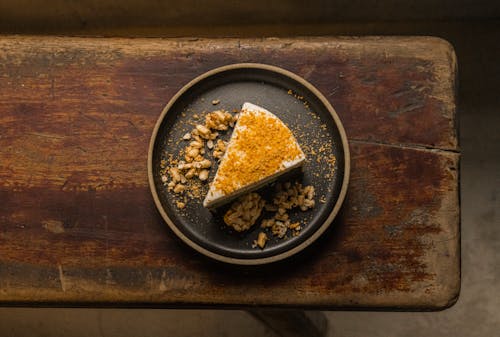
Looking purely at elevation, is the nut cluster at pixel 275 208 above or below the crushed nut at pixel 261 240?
above

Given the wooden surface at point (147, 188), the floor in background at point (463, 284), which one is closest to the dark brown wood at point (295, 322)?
the floor in background at point (463, 284)

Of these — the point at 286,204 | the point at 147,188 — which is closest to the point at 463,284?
the point at 286,204

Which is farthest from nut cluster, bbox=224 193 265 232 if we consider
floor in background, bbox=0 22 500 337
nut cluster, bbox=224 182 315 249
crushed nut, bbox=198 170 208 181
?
floor in background, bbox=0 22 500 337

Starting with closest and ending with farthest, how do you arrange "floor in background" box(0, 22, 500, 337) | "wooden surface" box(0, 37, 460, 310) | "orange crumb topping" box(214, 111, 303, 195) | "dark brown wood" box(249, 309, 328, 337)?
"orange crumb topping" box(214, 111, 303, 195), "wooden surface" box(0, 37, 460, 310), "dark brown wood" box(249, 309, 328, 337), "floor in background" box(0, 22, 500, 337)

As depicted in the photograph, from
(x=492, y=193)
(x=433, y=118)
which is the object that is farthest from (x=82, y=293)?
(x=492, y=193)

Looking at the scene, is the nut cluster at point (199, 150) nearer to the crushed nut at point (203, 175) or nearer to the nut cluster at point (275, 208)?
the crushed nut at point (203, 175)

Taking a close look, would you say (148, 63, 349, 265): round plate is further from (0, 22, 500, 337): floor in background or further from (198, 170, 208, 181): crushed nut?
(0, 22, 500, 337): floor in background
